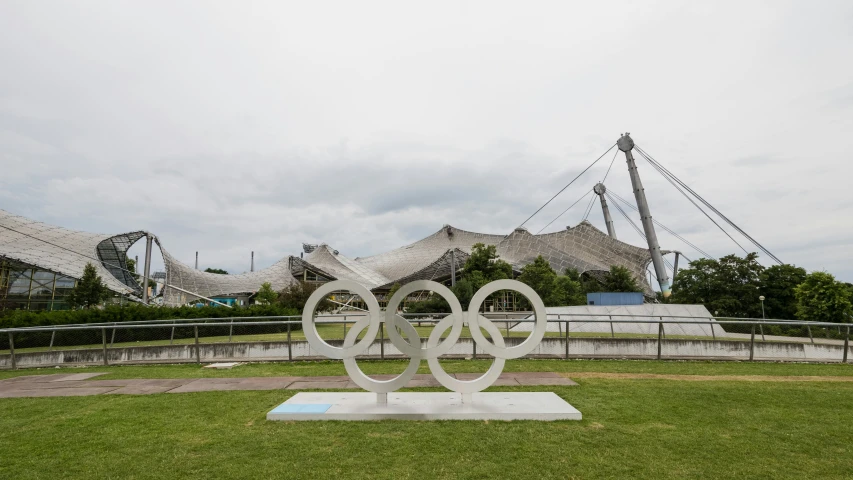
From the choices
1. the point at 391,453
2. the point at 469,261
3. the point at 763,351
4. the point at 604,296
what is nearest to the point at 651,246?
the point at 469,261

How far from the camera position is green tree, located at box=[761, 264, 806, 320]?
128 feet

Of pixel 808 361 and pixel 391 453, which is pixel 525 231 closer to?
pixel 808 361

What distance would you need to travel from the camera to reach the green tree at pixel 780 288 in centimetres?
3903

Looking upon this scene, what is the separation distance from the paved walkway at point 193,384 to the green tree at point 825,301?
29471 mm

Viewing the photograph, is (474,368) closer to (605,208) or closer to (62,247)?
(62,247)

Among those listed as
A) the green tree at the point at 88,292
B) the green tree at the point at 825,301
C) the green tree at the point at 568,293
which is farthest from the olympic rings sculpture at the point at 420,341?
the green tree at the point at 88,292

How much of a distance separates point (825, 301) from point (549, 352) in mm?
27232

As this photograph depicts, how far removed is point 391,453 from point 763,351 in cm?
1207

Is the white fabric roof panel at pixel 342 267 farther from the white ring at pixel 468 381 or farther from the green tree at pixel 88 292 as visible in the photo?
the white ring at pixel 468 381

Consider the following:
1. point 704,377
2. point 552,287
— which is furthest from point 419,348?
point 552,287

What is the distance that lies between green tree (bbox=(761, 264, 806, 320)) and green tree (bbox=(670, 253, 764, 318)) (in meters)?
0.66

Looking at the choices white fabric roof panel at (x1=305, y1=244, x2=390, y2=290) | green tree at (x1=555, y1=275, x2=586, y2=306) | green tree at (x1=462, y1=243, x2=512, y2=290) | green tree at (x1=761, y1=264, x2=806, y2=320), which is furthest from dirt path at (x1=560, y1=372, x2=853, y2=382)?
white fabric roof panel at (x1=305, y1=244, x2=390, y2=290)

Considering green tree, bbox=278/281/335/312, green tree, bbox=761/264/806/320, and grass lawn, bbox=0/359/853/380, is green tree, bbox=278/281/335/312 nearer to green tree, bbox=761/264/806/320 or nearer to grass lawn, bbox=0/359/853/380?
grass lawn, bbox=0/359/853/380

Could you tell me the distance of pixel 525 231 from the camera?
68.9 metres
